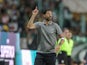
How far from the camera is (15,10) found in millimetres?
23922

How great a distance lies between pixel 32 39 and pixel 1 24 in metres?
2.59

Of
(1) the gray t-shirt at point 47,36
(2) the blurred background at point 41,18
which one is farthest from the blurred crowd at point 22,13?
(1) the gray t-shirt at point 47,36

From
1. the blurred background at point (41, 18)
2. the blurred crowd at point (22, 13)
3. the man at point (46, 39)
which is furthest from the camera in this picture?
the blurred crowd at point (22, 13)

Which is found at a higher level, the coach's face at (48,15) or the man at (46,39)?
the coach's face at (48,15)

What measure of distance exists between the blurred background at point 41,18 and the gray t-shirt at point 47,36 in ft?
25.8

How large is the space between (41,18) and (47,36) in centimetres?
866

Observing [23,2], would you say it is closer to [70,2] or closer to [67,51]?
[70,2]

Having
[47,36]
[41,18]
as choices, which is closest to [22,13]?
[41,18]

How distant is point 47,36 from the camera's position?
11688mm

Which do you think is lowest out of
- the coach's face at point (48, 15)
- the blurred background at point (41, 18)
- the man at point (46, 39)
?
the man at point (46, 39)

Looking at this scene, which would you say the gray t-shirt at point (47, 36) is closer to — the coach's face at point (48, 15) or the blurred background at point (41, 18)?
the coach's face at point (48, 15)

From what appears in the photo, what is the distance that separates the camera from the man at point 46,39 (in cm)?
1154

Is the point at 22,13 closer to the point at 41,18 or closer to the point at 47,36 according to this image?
the point at 41,18

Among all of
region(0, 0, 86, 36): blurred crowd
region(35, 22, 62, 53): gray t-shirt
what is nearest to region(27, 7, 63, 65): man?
region(35, 22, 62, 53): gray t-shirt
